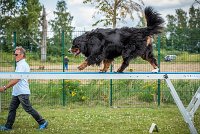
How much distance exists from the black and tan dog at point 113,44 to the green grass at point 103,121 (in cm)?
239

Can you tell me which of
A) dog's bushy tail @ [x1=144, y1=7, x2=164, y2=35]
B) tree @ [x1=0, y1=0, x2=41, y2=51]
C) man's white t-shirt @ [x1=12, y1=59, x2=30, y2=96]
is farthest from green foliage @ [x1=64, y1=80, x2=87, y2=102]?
tree @ [x1=0, y1=0, x2=41, y2=51]

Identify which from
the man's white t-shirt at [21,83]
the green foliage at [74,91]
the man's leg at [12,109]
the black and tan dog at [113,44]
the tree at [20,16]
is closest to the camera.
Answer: the black and tan dog at [113,44]

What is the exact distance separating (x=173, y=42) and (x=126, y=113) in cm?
319

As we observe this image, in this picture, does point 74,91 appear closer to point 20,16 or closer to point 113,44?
point 113,44

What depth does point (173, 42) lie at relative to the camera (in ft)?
39.9

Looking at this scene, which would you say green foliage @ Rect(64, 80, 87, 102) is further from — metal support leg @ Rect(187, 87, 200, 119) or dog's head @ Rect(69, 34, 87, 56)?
dog's head @ Rect(69, 34, 87, 56)

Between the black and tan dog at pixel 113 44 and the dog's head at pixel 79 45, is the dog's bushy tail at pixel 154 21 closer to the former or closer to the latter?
the black and tan dog at pixel 113 44

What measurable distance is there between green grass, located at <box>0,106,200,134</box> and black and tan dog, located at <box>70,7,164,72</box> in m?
2.39

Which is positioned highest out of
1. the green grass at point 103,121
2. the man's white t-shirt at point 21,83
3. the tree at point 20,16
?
the tree at point 20,16

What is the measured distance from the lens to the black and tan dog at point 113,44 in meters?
6.32

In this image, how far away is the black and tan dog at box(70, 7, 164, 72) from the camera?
632 centimetres

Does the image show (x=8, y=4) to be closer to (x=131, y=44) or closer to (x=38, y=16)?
(x=38, y=16)

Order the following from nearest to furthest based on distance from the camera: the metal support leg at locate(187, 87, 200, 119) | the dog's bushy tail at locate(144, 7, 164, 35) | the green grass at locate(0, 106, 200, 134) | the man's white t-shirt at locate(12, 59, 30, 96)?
the dog's bushy tail at locate(144, 7, 164, 35), the metal support leg at locate(187, 87, 200, 119), the man's white t-shirt at locate(12, 59, 30, 96), the green grass at locate(0, 106, 200, 134)

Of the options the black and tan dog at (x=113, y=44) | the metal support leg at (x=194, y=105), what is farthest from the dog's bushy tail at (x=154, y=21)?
the metal support leg at (x=194, y=105)
